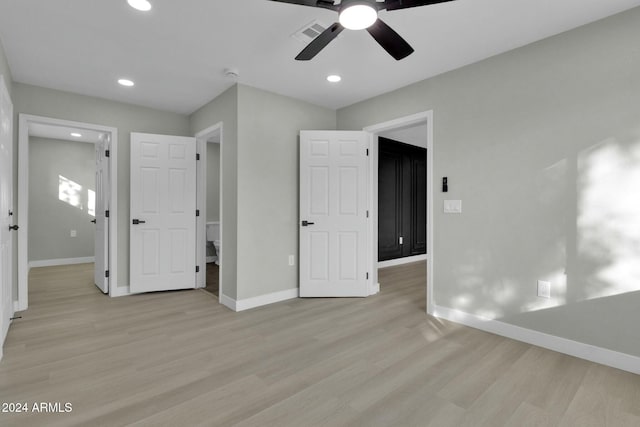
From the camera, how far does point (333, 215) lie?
3867mm

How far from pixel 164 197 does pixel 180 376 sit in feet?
8.59

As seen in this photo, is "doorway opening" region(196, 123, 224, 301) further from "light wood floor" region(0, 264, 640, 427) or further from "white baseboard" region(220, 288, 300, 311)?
"light wood floor" region(0, 264, 640, 427)

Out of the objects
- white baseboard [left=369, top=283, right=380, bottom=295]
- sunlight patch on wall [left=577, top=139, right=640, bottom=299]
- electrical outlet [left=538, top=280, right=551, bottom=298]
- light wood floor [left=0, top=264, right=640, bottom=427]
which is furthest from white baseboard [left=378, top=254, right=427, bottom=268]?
sunlight patch on wall [left=577, top=139, right=640, bottom=299]

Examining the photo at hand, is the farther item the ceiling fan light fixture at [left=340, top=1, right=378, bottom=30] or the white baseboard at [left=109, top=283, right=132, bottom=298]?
the white baseboard at [left=109, top=283, right=132, bottom=298]

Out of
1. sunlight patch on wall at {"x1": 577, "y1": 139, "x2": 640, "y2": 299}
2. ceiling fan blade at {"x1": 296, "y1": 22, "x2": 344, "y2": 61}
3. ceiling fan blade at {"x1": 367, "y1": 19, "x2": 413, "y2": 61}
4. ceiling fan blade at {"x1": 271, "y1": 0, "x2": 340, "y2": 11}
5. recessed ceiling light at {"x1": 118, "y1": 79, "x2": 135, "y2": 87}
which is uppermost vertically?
recessed ceiling light at {"x1": 118, "y1": 79, "x2": 135, "y2": 87}

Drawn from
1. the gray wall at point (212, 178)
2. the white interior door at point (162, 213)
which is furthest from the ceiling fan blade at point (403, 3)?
the gray wall at point (212, 178)

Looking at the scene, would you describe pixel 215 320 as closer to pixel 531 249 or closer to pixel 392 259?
pixel 531 249

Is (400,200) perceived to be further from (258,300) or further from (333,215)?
(258,300)

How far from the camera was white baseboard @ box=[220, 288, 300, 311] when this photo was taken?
3.40 m

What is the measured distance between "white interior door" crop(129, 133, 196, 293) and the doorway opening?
0.28ft

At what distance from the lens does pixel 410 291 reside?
4148 millimetres

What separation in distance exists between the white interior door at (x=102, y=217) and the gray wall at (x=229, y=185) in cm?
153

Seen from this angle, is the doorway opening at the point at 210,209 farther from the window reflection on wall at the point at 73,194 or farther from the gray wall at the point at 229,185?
the window reflection on wall at the point at 73,194

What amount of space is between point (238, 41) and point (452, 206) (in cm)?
235
